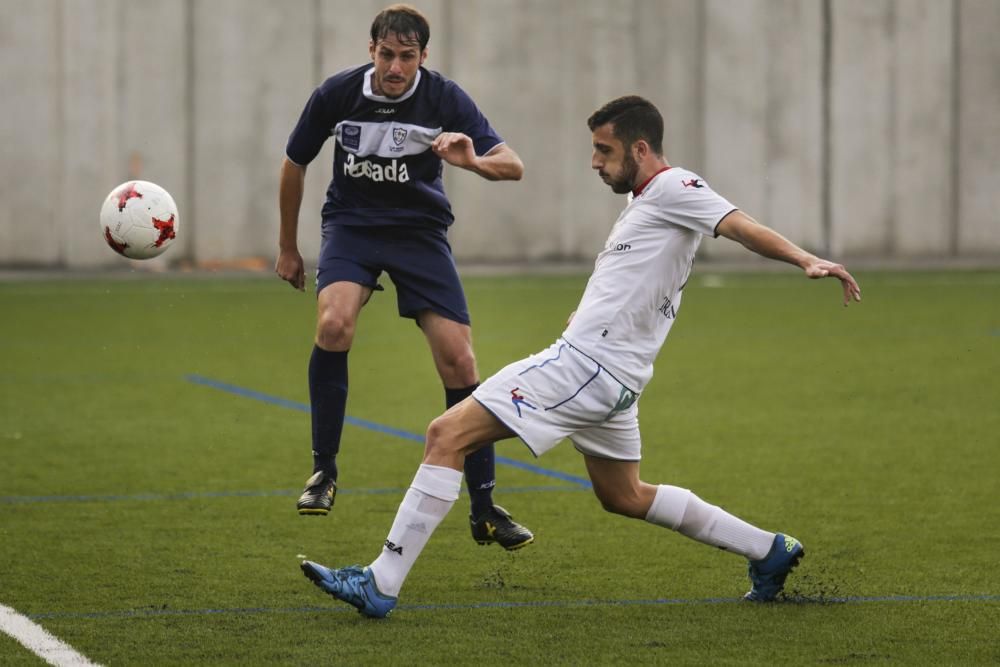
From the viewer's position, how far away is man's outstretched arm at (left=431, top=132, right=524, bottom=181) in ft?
17.6

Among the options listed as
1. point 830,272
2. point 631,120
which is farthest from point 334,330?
point 830,272

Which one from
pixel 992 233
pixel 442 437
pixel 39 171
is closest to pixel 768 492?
pixel 442 437

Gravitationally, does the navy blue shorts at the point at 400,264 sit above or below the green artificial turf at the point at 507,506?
above

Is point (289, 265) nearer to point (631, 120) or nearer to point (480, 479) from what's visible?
point (480, 479)

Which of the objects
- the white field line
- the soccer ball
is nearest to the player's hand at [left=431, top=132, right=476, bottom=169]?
the white field line

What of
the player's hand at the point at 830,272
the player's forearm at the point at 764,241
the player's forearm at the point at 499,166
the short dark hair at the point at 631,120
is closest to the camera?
the player's hand at the point at 830,272

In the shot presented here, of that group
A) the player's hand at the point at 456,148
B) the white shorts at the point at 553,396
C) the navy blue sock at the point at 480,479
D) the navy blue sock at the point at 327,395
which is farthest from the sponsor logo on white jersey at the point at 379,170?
the white shorts at the point at 553,396

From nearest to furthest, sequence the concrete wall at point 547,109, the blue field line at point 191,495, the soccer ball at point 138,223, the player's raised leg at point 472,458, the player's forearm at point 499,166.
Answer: the player's forearm at point 499,166 < the player's raised leg at point 472,458 < the soccer ball at point 138,223 < the blue field line at point 191,495 < the concrete wall at point 547,109

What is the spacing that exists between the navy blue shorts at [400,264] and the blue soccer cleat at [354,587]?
1.65 metres

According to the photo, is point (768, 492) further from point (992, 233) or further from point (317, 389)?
point (992, 233)

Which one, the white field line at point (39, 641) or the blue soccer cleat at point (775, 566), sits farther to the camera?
the blue soccer cleat at point (775, 566)

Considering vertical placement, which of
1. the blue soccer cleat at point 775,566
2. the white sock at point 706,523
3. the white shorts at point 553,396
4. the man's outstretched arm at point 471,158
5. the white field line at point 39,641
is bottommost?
the white field line at point 39,641

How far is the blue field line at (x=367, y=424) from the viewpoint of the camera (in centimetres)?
819

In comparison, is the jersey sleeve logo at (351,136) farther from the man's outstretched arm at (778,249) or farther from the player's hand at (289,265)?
the man's outstretched arm at (778,249)
